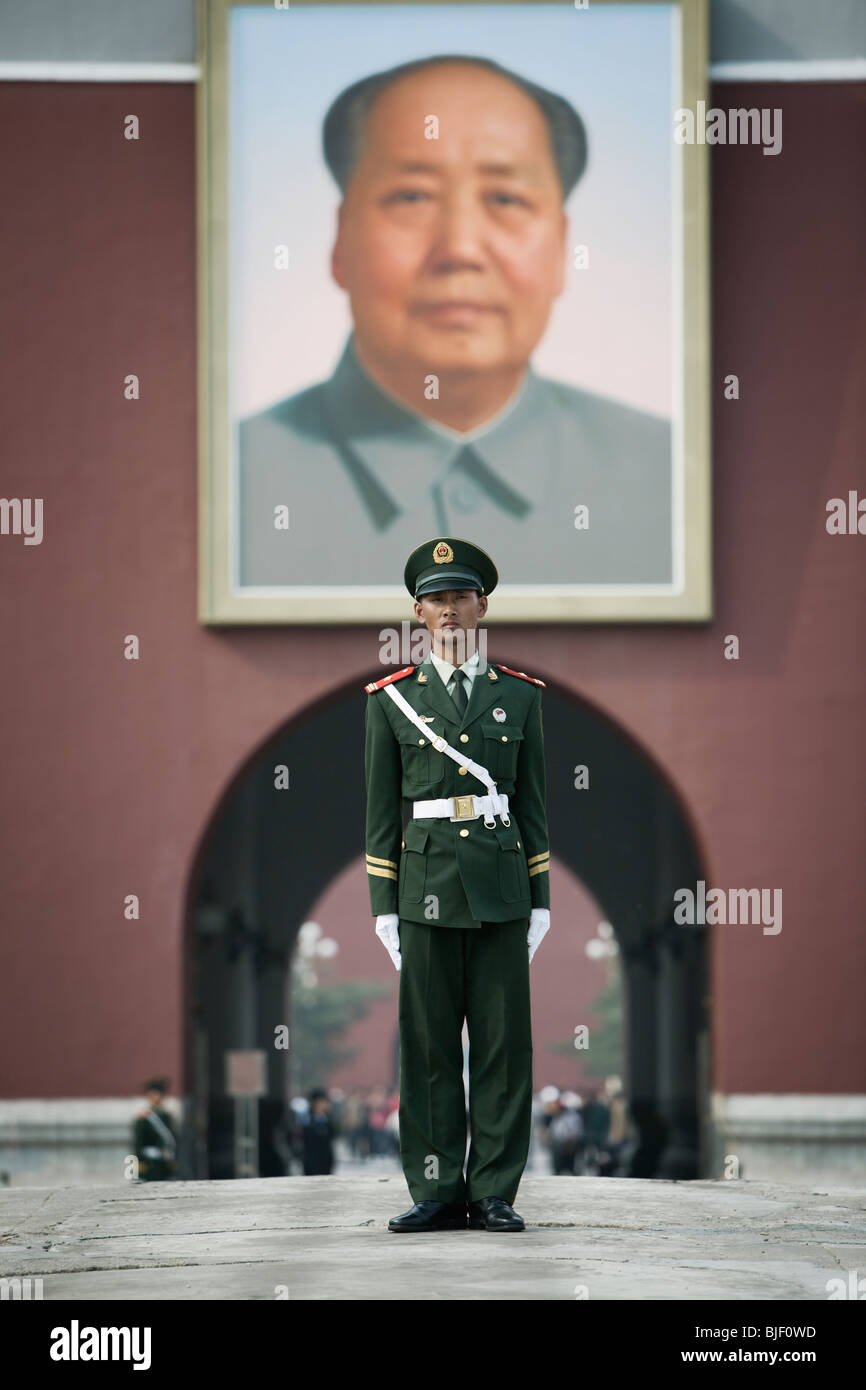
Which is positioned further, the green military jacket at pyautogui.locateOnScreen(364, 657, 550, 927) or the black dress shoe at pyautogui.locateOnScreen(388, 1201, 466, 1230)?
the green military jacket at pyautogui.locateOnScreen(364, 657, 550, 927)

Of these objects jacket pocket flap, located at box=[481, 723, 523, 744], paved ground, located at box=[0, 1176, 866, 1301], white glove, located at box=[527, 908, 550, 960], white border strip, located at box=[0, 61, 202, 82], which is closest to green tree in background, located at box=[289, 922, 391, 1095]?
Answer: white border strip, located at box=[0, 61, 202, 82]

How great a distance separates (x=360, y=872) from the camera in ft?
134

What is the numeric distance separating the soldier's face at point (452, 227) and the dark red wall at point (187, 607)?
1.13 meters

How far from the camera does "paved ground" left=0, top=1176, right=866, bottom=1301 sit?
4.38m

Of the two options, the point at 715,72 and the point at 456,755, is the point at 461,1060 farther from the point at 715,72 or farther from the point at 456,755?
the point at 715,72

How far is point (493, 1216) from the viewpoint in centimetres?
548

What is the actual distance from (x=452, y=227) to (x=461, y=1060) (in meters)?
8.81

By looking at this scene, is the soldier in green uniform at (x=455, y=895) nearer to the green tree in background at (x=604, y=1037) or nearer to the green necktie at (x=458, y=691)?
the green necktie at (x=458, y=691)

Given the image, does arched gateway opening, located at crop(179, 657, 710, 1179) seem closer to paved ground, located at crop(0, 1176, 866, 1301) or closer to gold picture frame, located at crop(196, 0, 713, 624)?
gold picture frame, located at crop(196, 0, 713, 624)

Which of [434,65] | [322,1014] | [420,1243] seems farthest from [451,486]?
[322,1014]

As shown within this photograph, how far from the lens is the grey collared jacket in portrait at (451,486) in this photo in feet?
43.6

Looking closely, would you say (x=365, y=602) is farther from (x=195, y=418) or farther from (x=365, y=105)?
(x=365, y=105)

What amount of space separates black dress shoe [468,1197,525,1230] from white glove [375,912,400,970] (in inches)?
26.7

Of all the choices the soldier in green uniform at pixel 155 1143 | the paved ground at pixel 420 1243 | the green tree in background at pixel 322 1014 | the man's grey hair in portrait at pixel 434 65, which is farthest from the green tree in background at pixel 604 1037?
the paved ground at pixel 420 1243
